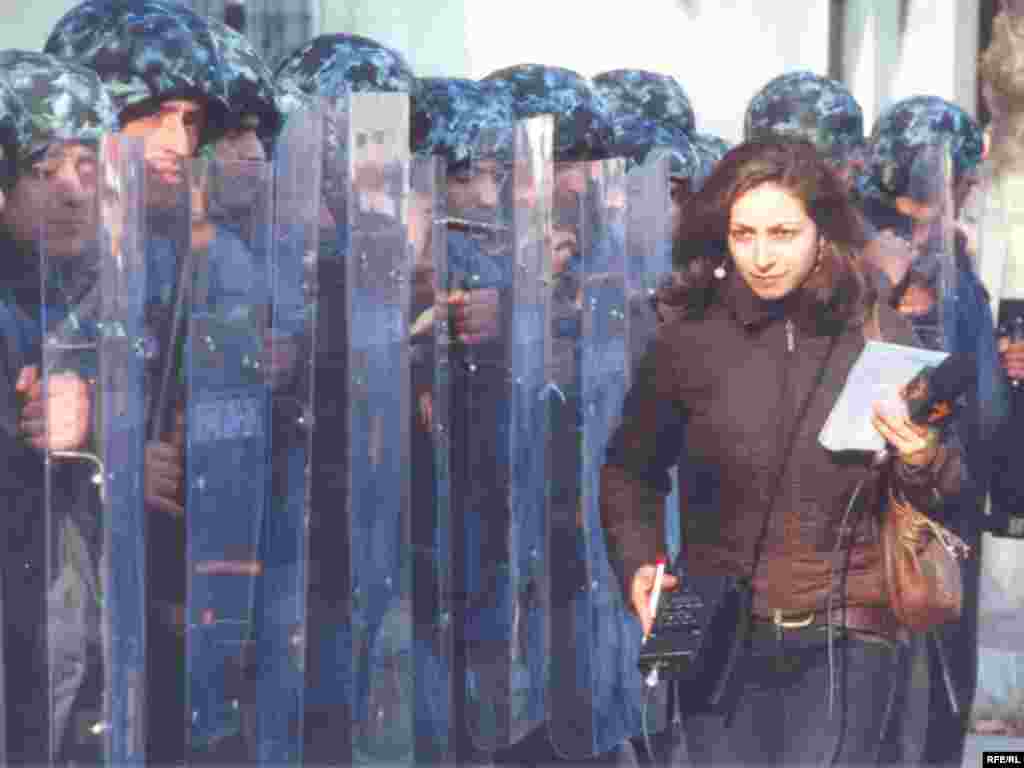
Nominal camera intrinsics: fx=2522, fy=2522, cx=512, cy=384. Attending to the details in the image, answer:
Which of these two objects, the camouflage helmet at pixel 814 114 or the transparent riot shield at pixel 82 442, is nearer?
the transparent riot shield at pixel 82 442

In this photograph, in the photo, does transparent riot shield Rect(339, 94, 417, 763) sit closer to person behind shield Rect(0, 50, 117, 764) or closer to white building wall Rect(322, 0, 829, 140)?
person behind shield Rect(0, 50, 117, 764)

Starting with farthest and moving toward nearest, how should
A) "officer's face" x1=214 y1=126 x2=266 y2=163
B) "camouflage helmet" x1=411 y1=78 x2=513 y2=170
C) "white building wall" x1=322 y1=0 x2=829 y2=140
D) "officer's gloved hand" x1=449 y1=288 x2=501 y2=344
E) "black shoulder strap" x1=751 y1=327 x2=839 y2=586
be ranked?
"white building wall" x1=322 y1=0 x2=829 y2=140, "camouflage helmet" x1=411 y1=78 x2=513 y2=170, "officer's gloved hand" x1=449 y1=288 x2=501 y2=344, "officer's face" x1=214 y1=126 x2=266 y2=163, "black shoulder strap" x1=751 y1=327 x2=839 y2=586

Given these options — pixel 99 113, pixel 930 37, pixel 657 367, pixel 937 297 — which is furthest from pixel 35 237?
pixel 930 37

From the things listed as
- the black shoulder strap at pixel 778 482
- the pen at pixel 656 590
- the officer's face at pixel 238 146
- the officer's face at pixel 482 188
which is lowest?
the pen at pixel 656 590

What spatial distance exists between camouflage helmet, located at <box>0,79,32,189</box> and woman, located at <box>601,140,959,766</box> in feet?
4.11

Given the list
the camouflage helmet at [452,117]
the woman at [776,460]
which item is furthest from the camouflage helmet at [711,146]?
the woman at [776,460]

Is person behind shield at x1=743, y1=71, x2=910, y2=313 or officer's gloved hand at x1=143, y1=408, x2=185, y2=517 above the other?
person behind shield at x1=743, y1=71, x2=910, y2=313

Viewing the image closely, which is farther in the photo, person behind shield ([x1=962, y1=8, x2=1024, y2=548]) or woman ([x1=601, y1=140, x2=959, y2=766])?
person behind shield ([x1=962, y1=8, x2=1024, y2=548])

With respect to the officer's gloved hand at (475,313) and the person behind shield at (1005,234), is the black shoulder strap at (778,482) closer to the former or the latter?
the officer's gloved hand at (475,313)

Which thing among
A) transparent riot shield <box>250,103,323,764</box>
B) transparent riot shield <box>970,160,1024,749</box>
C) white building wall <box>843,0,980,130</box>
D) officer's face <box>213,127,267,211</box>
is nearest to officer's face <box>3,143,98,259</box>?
officer's face <box>213,127,267,211</box>

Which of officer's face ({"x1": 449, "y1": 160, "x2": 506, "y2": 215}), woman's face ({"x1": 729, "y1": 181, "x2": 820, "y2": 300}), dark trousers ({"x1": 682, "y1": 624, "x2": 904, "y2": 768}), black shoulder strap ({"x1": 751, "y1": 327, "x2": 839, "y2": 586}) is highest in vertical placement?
officer's face ({"x1": 449, "y1": 160, "x2": 506, "y2": 215})

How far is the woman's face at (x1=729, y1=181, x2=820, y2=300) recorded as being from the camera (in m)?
4.73

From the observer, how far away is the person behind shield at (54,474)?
4406mm

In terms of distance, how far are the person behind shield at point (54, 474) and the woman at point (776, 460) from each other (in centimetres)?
104
